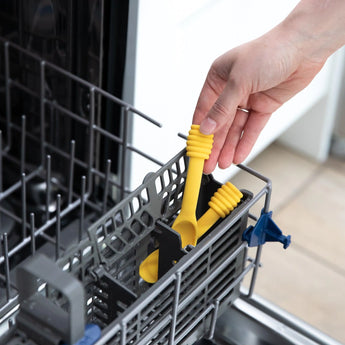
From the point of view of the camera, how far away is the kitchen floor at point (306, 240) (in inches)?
46.9

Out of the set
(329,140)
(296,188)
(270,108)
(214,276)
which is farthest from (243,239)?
(329,140)

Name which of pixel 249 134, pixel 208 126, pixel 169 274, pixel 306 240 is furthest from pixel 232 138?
pixel 306 240

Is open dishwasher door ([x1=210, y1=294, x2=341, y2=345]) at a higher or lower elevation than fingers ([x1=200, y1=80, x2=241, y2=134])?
lower

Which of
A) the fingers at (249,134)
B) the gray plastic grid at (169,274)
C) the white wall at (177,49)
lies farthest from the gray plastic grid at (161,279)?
the white wall at (177,49)

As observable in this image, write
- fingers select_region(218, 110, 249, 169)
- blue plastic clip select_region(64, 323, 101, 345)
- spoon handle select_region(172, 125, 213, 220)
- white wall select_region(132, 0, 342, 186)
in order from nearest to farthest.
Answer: blue plastic clip select_region(64, 323, 101, 345) → spoon handle select_region(172, 125, 213, 220) → fingers select_region(218, 110, 249, 169) → white wall select_region(132, 0, 342, 186)

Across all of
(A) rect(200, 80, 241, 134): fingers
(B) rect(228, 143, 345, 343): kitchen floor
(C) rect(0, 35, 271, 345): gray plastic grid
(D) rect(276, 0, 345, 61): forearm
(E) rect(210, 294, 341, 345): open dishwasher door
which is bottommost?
(B) rect(228, 143, 345, 343): kitchen floor

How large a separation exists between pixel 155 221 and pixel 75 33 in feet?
0.98

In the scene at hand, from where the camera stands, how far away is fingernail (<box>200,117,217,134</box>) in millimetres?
587

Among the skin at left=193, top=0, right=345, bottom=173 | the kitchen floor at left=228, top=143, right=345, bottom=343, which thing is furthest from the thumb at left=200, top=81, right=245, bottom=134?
the kitchen floor at left=228, top=143, right=345, bottom=343

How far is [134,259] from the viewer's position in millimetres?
598

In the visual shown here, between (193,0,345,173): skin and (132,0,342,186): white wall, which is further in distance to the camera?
(132,0,342,186): white wall

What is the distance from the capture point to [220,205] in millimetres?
582

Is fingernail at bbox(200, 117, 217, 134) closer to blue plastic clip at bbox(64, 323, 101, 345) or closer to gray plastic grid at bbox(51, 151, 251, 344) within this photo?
gray plastic grid at bbox(51, 151, 251, 344)

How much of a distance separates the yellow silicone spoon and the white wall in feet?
0.88
